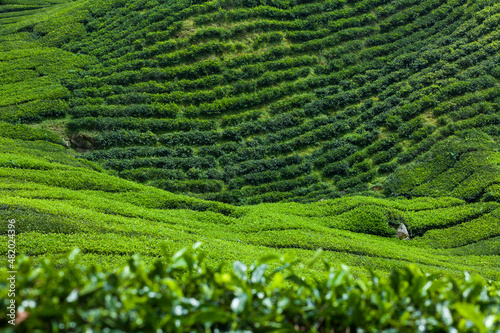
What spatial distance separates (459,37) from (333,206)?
27.1 meters

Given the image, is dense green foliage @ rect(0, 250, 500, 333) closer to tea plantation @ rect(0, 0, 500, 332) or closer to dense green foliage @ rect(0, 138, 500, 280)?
tea plantation @ rect(0, 0, 500, 332)

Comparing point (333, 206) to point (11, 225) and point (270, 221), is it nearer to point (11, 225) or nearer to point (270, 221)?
point (270, 221)

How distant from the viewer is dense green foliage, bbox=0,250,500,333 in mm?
2504

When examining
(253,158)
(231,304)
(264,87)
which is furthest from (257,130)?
(231,304)

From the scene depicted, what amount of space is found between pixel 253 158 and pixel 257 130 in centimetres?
344

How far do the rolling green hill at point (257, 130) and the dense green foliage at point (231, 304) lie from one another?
9.49 m

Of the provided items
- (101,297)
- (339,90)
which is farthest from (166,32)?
(101,297)

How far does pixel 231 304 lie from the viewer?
2873 millimetres

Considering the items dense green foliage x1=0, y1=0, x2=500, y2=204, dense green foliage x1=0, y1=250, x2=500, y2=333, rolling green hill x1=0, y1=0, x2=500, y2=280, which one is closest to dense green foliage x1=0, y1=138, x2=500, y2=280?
rolling green hill x1=0, y1=0, x2=500, y2=280

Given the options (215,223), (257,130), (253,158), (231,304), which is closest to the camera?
(231,304)

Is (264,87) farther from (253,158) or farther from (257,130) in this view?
(253,158)

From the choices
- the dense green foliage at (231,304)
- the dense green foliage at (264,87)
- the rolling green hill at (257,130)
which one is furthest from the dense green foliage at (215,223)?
the dense green foliage at (231,304)

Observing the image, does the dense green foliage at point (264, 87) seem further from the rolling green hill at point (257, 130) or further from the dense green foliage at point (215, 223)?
the dense green foliage at point (215, 223)

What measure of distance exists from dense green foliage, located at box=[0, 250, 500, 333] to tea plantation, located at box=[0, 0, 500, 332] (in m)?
0.02
